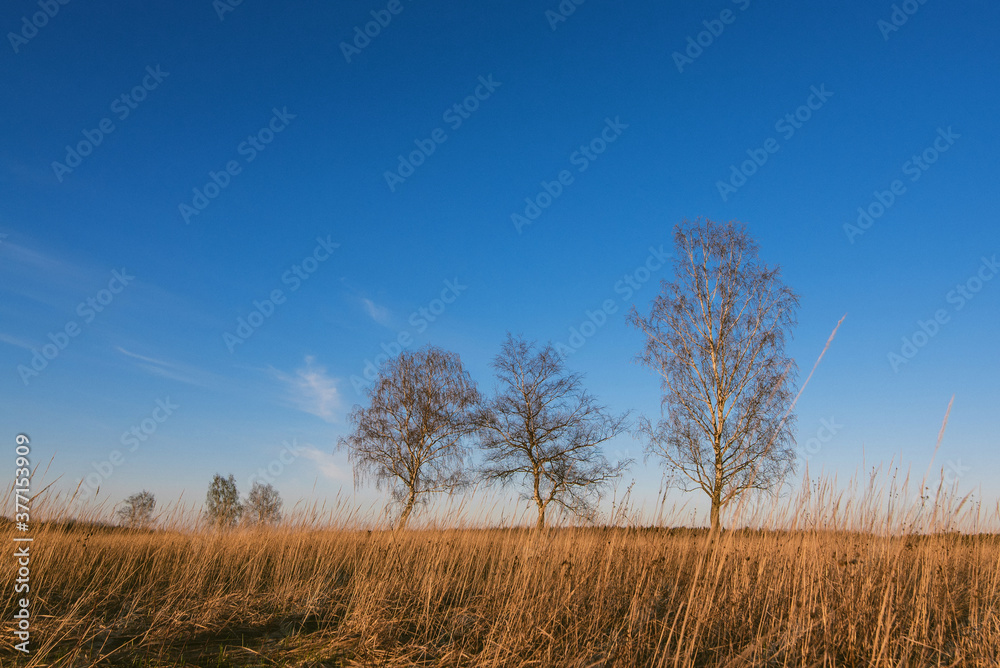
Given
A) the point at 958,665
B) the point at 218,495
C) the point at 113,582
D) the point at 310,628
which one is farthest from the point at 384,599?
the point at 218,495

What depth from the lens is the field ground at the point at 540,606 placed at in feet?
11.5

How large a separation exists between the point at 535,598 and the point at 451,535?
2.68 metres

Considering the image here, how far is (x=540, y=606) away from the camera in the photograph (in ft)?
12.7

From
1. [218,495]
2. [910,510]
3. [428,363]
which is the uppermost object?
[428,363]

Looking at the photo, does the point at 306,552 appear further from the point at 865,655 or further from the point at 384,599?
the point at 865,655

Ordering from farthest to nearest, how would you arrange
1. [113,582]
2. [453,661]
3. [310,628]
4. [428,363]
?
1. [428,363]
2. [113,582]
3. [310,628]
4. [453,661]

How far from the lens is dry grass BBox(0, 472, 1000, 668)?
3.50 metres

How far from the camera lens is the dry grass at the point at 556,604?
3500mm

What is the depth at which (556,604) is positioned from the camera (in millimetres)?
4008

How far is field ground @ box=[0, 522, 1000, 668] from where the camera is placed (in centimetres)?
349

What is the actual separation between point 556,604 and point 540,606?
7.7 inches

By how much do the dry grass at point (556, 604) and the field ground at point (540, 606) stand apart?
23 millimetres

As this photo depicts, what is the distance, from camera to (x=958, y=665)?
3496 millimetres

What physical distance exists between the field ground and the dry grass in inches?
0.9
